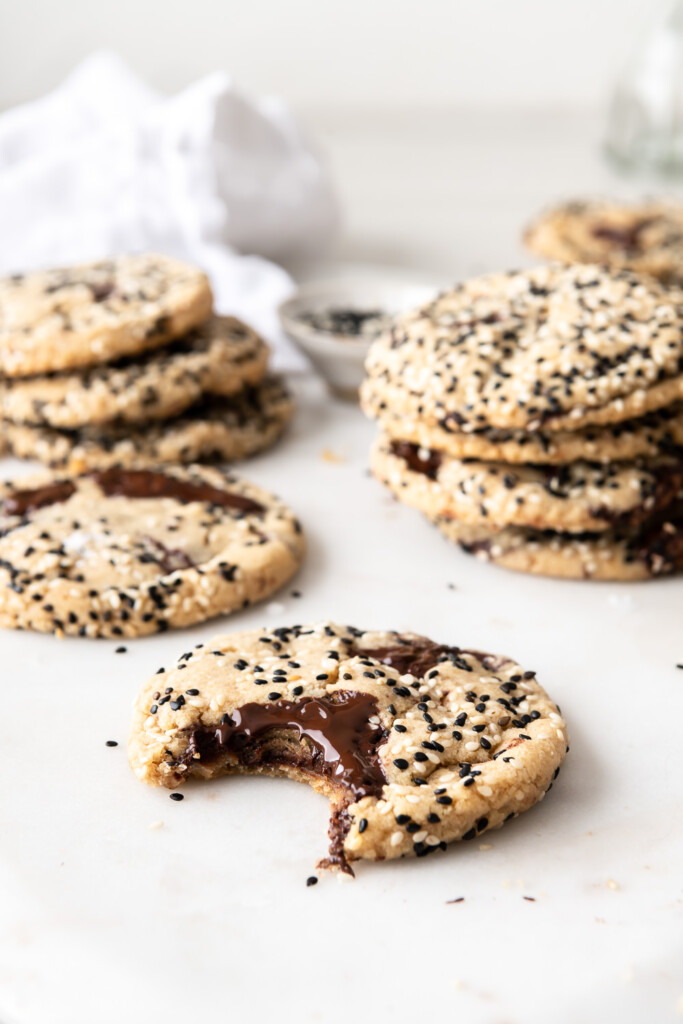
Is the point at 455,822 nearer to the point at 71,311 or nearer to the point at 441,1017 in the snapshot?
the point at 441,1017

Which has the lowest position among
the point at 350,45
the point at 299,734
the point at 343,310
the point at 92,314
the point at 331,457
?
the point at 331,457

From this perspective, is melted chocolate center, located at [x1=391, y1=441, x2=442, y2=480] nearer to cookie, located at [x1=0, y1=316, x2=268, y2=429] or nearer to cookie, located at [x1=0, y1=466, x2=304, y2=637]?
cookie, located at [x1=0, y1=466, x2=304, y2=637]

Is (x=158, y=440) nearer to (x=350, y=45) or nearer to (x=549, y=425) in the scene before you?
(x=549, y=425)

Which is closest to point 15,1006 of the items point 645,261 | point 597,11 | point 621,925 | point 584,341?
point 621,925

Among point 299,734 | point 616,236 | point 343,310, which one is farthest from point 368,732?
point 616,236

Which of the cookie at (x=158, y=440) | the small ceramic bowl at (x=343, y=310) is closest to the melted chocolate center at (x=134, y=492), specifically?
the cookie at (x=158, y=440)

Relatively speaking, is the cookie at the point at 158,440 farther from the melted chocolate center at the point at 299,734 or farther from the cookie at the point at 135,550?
the melted chocolate center at the point at 299,734
